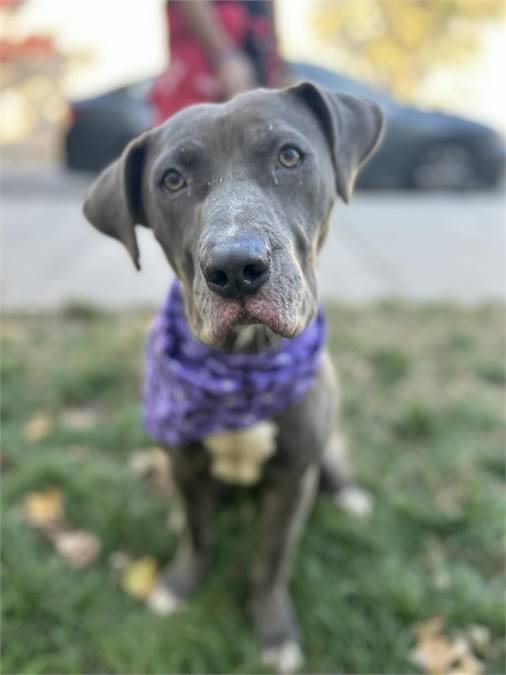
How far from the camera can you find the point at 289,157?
1.92 m

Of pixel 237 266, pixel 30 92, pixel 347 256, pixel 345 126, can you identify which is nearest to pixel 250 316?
pixel 237 266

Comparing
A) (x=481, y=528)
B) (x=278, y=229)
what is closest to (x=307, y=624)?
(x=481, y=528)

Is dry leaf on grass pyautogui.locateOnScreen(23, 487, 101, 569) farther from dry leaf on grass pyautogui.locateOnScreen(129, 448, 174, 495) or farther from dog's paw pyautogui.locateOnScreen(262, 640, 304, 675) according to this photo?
dog's paw pyautogui.locateOnScreen(262, 640, 304, 675)

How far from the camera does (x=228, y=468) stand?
2.40m

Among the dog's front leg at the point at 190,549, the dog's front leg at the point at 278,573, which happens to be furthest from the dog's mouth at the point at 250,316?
the dog's front leg at the point at 190,549

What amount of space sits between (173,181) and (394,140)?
739 cm

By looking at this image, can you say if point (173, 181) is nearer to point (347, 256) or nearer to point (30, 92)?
point (347, 256)

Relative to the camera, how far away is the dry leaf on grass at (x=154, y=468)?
3.23 meters

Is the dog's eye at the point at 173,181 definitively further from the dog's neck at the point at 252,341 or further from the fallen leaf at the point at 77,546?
the fallen leaf at the point at 77,546

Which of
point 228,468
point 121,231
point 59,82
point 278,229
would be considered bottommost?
point 59,82

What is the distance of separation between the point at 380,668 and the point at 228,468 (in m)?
0.99

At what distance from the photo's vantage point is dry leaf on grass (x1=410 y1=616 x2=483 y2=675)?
2.42 metres

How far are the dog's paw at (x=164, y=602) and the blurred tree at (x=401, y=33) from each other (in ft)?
47.6

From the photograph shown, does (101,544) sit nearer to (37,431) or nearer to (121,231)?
(37,431)
